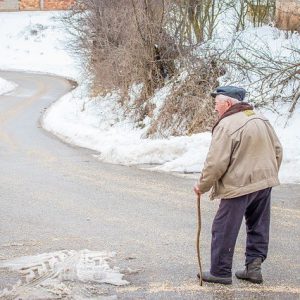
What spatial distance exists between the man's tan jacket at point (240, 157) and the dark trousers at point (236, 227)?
4.2 inches

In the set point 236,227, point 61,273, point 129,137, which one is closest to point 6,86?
point 129,137

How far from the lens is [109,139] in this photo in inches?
664

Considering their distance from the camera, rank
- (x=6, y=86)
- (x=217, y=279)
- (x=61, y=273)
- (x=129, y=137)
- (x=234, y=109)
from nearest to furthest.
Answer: (x=234, y=109) < (x=217, y=279) < (x=61, y=273) < (x=129, y=137) < (x=6, y=86)

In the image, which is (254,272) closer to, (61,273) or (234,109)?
(234,109)

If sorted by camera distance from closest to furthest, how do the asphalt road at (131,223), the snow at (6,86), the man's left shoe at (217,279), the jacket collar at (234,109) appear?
the jacket collar at (234,109) < the man's left shoe at (217,279) < the asphalt road at (131,223) < the snow at (6,86)

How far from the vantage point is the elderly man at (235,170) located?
5.22m

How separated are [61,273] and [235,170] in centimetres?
189

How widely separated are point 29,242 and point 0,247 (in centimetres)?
35

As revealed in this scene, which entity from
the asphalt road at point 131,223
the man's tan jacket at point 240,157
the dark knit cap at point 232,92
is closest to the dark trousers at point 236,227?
the man's tan jacket at point 240,157

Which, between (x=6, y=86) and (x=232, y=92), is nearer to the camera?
(x=232, y=92)

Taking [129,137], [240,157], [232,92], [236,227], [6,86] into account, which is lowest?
[6,86]

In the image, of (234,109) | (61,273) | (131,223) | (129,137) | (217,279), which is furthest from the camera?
(129,137)

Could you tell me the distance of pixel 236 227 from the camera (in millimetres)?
5355

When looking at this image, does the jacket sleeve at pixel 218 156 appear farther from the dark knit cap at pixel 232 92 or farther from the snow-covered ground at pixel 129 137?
the snow-covered ground at pixel 129 137
